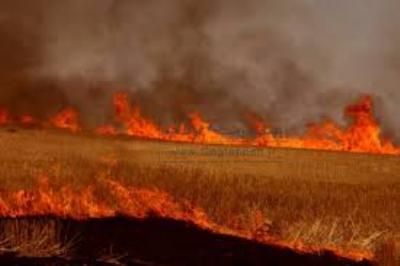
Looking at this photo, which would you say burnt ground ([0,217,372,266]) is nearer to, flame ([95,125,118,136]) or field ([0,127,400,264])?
field ([0,127,400,264])

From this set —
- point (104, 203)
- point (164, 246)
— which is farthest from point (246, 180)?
point (164, 246)

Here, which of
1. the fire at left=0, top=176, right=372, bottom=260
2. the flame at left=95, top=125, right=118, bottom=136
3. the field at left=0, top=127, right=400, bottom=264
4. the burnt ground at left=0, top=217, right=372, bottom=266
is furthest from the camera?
the flame at left=95, top=125, right=118, bottom=136

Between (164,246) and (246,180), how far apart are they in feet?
37.4

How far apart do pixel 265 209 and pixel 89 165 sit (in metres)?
5.98

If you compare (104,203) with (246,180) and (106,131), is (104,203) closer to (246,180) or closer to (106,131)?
(246,180)

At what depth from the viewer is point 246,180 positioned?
23.0m

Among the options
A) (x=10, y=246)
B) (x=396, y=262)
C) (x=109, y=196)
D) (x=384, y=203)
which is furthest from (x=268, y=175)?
(x=10, y=246)

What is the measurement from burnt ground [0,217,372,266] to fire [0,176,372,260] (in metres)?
3.57

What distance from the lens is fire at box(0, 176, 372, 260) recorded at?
16.8 meters

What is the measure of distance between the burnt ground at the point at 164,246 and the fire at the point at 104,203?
357 cm

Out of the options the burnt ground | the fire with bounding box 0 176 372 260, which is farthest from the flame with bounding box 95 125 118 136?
the burnt ground

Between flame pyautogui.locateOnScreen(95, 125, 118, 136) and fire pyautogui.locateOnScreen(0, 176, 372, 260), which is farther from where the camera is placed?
flame pyautogui.locateOnScreen(95, 125, 118, 136)

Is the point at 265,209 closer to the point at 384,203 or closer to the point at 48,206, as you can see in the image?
the point at 384,203

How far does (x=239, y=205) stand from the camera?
794 inches
